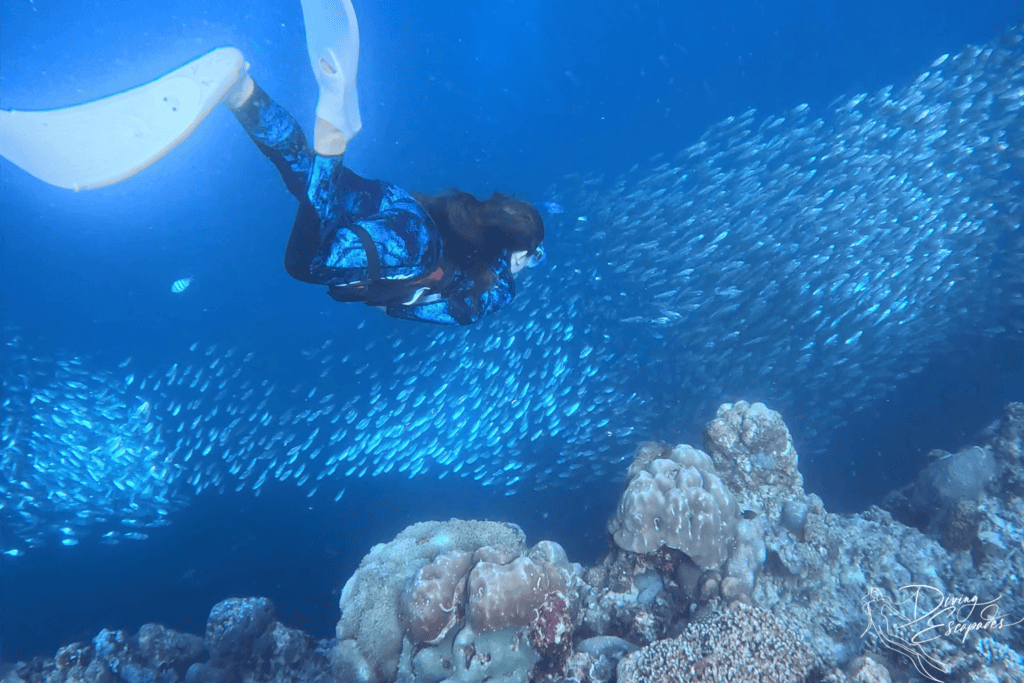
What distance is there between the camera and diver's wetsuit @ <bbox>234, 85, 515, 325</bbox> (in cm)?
276

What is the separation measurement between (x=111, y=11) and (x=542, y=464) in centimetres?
1559

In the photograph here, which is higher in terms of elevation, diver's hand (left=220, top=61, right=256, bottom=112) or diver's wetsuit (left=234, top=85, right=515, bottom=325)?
diver's hand (left=220, top=61, right=256, bottom=112)

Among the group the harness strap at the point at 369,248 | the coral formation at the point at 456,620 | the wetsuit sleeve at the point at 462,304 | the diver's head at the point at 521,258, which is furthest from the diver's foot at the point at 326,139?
the coral formation at the point at 456,620

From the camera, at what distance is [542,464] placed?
10.5 metres

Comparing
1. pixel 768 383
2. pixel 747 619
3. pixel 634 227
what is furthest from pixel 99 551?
pixel 768 383

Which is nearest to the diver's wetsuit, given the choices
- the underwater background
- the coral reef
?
the underwater background

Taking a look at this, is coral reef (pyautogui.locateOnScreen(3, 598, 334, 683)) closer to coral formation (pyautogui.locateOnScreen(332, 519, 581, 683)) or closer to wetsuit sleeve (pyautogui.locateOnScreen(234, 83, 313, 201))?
coral formation (pyautogui.locateOnScreen(332, 519, 581, 683))

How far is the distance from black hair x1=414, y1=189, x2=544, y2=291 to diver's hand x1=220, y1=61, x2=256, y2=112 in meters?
1.24

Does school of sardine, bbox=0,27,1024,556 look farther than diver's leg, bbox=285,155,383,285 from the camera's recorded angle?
Yes

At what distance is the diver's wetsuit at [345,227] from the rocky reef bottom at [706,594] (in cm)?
275

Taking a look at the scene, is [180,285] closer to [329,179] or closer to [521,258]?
[329,179]

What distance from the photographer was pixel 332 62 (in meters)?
2.80

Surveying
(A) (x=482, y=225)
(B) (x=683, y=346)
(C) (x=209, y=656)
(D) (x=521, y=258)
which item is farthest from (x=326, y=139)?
(B) (x=683, y=346)

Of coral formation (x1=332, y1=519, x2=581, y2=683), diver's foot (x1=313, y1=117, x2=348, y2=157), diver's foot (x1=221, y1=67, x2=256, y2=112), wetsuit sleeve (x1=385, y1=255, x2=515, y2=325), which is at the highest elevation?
diver's foot (x1=221, y1=67, x2=256, y2=112)
